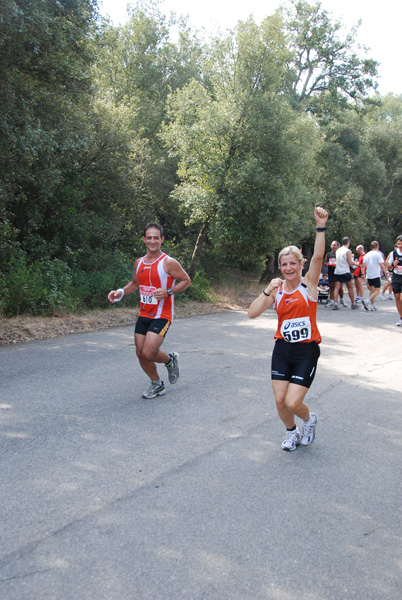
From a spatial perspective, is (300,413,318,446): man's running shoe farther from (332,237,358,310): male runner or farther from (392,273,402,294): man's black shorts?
(332,237,358,310): male runner

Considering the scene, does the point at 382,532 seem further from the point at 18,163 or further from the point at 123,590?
the point at 18,163

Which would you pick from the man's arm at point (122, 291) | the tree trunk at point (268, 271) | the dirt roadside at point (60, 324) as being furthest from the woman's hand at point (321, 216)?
the tree trunk at point (268, 271)

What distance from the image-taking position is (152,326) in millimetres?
6465

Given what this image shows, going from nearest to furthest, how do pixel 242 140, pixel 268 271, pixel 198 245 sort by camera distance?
pixel 242 140 < pixel 198 245 < pixel 268 271

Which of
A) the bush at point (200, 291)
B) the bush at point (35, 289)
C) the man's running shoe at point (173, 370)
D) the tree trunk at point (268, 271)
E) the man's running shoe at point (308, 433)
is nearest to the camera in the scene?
the man's running shoe at point (308, 433)

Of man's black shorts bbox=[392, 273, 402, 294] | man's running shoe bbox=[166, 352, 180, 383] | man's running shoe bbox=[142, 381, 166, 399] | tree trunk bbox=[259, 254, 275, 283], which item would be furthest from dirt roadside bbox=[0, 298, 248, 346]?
tree trunk bbox=[259, 254, 275, 283]

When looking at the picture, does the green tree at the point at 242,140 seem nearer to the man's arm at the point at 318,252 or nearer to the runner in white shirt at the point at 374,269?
the runner in white shirt at the point at 374,269

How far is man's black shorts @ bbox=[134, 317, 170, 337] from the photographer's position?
6440 millimetres

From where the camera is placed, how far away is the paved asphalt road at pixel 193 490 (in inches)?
116

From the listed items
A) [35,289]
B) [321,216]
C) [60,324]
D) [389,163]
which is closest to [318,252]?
[321,216]

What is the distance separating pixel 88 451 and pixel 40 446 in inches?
17.7

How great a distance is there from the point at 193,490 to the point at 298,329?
1.67 m

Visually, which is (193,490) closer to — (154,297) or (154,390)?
(154,390)

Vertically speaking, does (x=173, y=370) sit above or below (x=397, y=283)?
below
